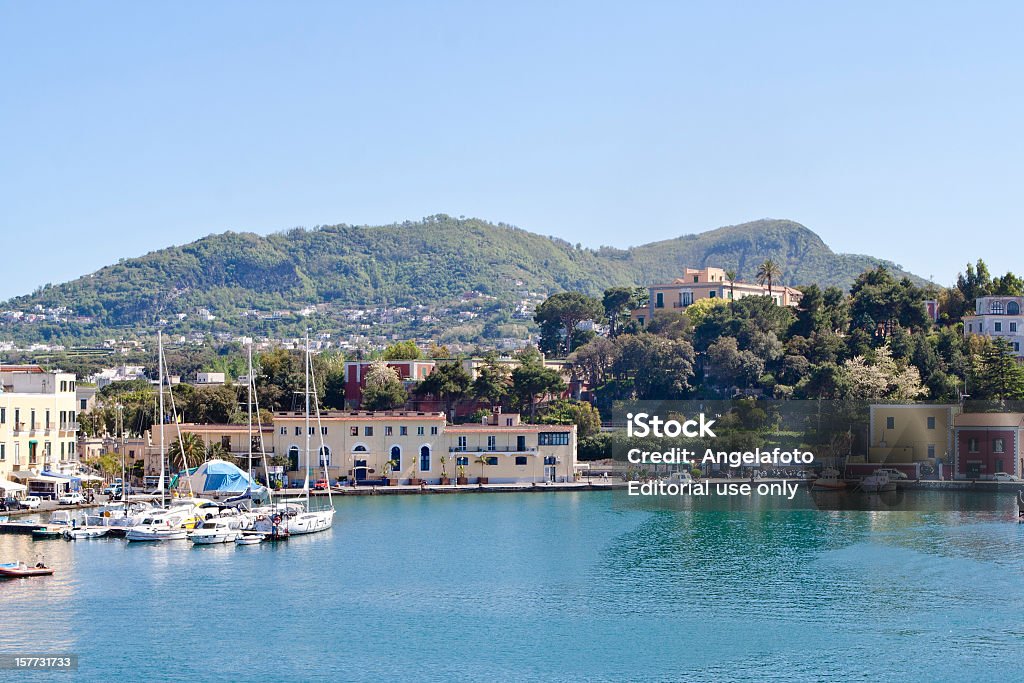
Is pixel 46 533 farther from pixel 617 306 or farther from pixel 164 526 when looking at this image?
pixel 617 306

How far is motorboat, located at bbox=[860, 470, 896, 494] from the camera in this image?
61591 millimetres

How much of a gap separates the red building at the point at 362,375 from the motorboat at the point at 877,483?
22.7m

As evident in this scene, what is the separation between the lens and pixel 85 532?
4528cm

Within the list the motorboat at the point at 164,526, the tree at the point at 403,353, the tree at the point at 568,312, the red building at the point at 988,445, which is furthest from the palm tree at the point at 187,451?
the tree at the point at 568,312

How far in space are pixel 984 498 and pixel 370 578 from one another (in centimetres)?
2891

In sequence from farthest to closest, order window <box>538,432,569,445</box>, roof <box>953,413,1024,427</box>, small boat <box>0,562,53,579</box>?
roof <box>953,413,1024,427</box> → window <box>538,432,569,445</box> → small boat <box>0,562,53,579</box>

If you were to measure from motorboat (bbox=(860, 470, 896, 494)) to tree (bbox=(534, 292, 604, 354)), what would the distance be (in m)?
34.9

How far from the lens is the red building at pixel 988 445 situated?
6294 centimetres

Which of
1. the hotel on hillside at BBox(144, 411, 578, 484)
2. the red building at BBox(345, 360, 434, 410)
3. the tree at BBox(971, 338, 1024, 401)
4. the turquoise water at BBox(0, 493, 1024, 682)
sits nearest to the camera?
the turquoise water at BBox(0, 493, 1024, 682)

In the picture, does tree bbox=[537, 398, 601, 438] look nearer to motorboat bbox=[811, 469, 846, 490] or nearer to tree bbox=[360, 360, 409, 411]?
tree bbox=[360, 360, 409, 411]

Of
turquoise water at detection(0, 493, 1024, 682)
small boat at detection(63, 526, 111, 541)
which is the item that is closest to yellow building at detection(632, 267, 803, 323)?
turquoise water at detection(0, 493, 1024, 682)

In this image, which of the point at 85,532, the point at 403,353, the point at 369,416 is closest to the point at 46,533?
the point at 85,532

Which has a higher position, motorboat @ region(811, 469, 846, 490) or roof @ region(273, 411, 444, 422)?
roof @ region(273, 411, 444, 422)

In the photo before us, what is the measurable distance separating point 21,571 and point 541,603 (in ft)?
39.8
